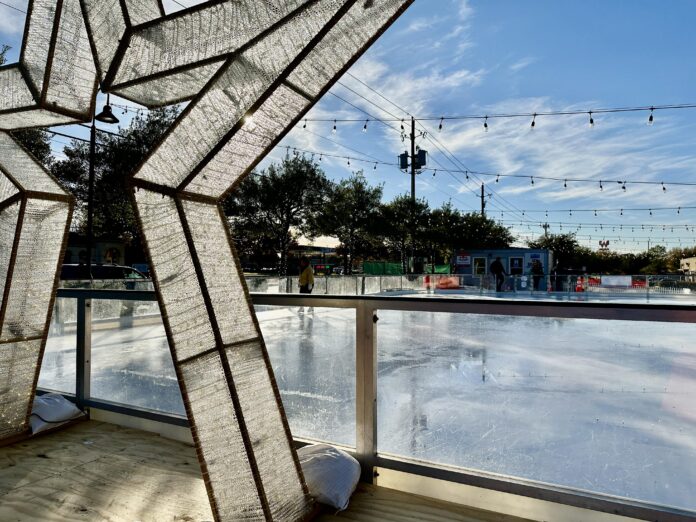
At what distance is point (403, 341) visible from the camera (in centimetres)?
227

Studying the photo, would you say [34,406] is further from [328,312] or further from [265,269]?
[265,269]

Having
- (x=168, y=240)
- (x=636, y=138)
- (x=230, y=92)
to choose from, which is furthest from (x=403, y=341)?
(x=636, y=138)

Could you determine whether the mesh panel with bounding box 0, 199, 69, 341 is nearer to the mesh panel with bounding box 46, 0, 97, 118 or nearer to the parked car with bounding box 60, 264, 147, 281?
the mesh panel with bounding box 46, 0, 97, 118

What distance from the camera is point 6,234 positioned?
2543 mm

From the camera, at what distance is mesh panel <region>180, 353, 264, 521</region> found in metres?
1.46

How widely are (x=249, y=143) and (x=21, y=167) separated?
1843mm

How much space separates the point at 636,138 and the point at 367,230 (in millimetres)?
16695

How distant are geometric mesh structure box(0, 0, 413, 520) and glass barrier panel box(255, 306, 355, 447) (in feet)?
1.74

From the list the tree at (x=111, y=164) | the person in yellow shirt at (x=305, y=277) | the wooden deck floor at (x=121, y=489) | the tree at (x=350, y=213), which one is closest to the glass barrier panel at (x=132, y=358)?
the wooden deck floor at (x=121, y=489)

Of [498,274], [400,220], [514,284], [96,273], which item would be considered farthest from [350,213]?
[96,273]

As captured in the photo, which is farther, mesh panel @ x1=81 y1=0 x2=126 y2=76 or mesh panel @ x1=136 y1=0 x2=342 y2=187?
mesh panel @ x1=81 y1=0 x2=126 y2=76

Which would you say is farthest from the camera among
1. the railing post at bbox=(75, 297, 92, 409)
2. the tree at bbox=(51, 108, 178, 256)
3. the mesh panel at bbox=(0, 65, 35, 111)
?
the tree at bbox=(51, 108, 178, 256)

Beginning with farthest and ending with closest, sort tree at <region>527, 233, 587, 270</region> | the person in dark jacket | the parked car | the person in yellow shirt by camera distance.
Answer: tree at <region>527, 233, 587, 270</region>
the person in dark jacket
the parked car
the person in yellow shirt

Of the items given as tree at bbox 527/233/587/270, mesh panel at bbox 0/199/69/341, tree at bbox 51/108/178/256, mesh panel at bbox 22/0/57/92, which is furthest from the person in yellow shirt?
tree at bbox 527/233/587/270
